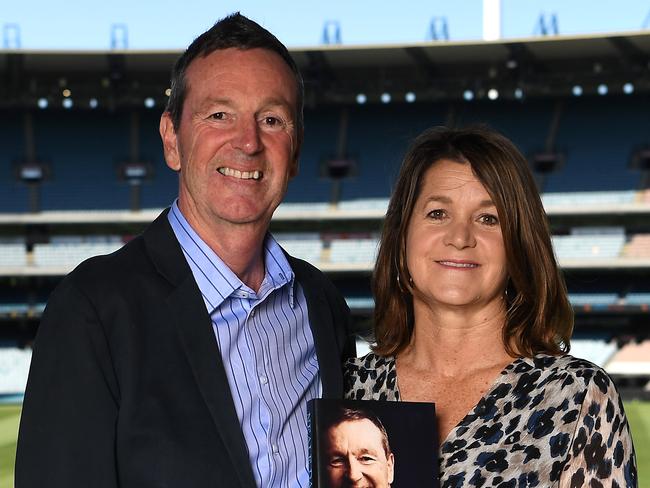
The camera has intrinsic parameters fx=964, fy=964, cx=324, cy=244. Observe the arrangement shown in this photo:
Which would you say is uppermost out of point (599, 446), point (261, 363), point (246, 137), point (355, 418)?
point (246, 137)

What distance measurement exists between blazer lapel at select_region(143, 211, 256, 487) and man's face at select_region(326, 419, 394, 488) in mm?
233

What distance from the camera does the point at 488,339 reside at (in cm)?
309

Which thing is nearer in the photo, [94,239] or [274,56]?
[274,56]

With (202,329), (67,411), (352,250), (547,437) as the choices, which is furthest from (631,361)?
(67,411)

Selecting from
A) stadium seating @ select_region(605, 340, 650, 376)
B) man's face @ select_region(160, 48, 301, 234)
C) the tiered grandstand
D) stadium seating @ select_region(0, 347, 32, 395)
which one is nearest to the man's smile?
man's face @ select_region(160, 48, 301, 234)

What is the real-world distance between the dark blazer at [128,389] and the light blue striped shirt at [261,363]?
0.09 metres

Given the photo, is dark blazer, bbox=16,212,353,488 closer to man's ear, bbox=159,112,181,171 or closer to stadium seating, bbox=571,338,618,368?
man's ear, bbox=159,112,181,171

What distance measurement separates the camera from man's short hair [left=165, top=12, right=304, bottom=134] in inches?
109

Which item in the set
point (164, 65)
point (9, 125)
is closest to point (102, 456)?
point (164, 65)

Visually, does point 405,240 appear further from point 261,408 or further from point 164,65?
point 164,65

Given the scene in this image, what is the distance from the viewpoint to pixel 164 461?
7.71 feet

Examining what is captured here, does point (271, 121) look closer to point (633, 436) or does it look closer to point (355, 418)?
point (355, 418)

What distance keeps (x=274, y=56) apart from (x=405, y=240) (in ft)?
2.62

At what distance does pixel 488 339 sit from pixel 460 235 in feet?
1.24
